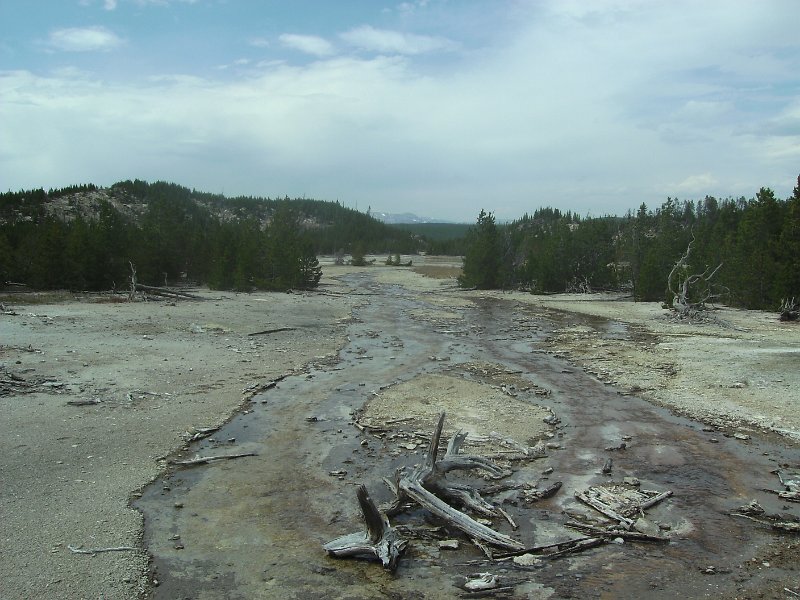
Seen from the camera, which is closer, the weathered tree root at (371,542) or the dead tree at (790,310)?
the weathered tree root at (371,542)

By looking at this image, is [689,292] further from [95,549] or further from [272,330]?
[95,549]

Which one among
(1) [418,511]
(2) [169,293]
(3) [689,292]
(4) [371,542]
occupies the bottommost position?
(1) [418,511]

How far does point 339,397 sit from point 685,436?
31.6 ft

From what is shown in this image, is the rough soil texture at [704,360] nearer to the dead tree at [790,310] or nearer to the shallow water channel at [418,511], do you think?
the dead tree at [790,310]

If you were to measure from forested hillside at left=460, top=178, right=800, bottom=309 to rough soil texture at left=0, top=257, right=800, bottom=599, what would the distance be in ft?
12.7

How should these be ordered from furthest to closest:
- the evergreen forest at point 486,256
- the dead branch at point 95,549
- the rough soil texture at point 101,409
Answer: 1. the evergreen forest at point 486,256
2. the dead branch at point 95,549
3. the rough soil texture at point 101,409

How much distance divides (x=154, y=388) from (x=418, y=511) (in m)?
10.1

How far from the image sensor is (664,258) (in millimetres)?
49719

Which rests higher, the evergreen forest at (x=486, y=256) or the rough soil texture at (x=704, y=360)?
the evergreen forest at (x=486, y=256)

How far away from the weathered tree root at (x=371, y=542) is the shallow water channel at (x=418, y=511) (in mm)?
183

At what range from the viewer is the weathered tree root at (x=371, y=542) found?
8125 mm

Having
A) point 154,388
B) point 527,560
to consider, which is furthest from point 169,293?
point 527,560

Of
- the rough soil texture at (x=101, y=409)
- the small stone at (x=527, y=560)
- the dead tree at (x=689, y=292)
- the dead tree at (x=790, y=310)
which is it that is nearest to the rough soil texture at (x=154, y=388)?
the rough soil texture at (x=101, y=409)

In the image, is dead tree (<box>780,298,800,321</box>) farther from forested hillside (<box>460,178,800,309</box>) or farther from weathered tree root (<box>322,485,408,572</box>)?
weathered tree root (<box>322,485,408,572</box>)
